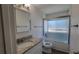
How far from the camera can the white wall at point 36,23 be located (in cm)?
187

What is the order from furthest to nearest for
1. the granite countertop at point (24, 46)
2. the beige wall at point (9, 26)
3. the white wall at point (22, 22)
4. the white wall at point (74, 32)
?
the white wall at point (74, 32) < the white wall at point (22, 22) < the granite countertop at point (24, 46) < the beige wall at point (9, 26)

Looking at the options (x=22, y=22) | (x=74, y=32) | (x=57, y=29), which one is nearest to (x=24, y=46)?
(x=22, y=22)

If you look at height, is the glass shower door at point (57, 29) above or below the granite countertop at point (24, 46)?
above

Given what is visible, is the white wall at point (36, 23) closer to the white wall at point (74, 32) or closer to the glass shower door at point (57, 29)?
the glass shower door at point (57, 29)

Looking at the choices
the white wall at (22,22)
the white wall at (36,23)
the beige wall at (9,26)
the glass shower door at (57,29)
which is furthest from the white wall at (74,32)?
the beige wall at (9,26)

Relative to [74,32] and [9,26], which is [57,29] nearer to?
[74,32]

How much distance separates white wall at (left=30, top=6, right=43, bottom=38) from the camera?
1.87 m

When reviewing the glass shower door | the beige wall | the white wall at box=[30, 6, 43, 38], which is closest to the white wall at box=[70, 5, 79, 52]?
the glass shower door

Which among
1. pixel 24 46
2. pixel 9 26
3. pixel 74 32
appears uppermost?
pixel 9 26

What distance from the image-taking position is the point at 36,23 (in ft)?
6.29

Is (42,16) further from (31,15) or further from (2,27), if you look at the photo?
(2,27)

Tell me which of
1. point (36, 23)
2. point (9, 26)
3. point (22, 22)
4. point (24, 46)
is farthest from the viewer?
point (36, 23)

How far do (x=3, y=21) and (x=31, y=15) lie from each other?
1.21 meters
